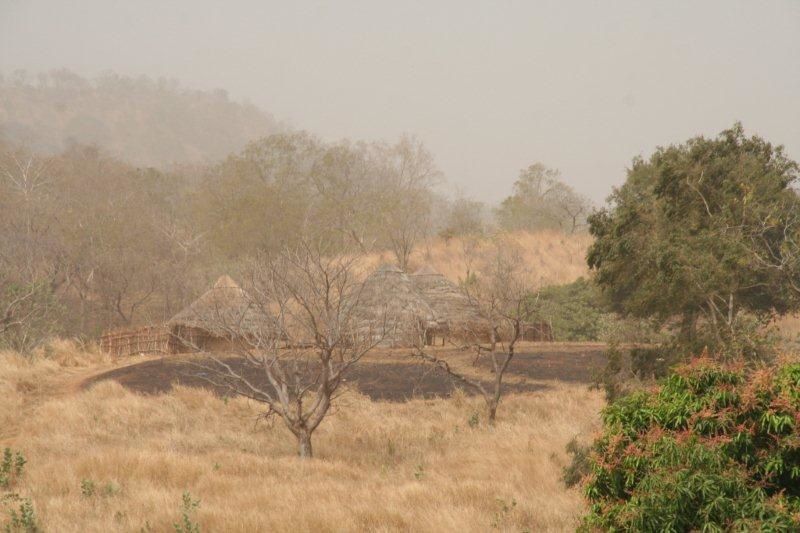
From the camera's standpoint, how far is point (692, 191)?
1466cm

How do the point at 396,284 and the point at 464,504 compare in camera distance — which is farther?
the point at 396,284

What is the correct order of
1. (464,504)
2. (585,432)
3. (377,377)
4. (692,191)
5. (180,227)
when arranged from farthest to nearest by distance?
(180,227)
(377,377)
(692,191)
(585,432)
(464,504)

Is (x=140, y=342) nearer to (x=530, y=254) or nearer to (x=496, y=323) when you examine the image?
(x=496, y=323)

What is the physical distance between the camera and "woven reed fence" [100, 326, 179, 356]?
84.2ft

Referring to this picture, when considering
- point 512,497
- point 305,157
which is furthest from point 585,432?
point 305,157

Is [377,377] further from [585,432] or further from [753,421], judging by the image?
[753,421]

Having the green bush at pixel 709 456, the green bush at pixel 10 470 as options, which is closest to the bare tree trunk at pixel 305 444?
the green bush at pixel 10 470

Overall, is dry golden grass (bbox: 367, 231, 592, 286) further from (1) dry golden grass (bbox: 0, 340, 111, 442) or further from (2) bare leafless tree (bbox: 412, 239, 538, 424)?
(1) dry golden grass (bbox: 0, 340, 111, 442)

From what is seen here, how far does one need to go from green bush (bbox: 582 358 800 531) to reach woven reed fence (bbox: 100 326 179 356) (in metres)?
21.9

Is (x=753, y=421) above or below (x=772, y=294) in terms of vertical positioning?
below

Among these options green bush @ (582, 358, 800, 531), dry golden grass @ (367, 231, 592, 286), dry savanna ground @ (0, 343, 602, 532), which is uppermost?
dry golden grass @ (367, 231, 592, 286)

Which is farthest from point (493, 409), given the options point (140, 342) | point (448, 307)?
point (140, 342)

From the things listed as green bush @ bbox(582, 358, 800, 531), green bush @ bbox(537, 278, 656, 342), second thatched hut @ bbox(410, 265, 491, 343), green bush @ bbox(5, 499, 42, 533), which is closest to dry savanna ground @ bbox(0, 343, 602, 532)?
green bush @ bbox(5, 499, 42, 533)

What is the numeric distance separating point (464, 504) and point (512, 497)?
2.58ft
